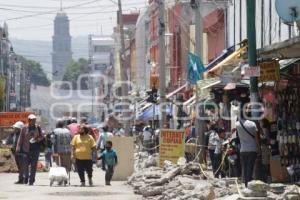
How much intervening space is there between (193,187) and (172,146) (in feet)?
23.7

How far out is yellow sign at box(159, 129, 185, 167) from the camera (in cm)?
2400

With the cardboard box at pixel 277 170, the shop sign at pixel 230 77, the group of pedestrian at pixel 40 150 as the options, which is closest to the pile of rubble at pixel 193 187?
the group of pedestrian at pixel 40 150

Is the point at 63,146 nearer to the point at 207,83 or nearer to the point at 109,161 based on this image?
the point at 109,161

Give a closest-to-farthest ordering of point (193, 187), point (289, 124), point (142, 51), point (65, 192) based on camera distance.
A: point (193, 187)
point (65, 192)
point (289, 124)
point (142, 51)

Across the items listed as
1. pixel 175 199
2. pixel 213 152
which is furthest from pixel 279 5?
pixel 213 152

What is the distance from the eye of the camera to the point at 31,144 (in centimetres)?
2252

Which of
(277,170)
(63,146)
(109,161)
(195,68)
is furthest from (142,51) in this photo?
(277,170)

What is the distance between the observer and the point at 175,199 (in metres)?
16.8

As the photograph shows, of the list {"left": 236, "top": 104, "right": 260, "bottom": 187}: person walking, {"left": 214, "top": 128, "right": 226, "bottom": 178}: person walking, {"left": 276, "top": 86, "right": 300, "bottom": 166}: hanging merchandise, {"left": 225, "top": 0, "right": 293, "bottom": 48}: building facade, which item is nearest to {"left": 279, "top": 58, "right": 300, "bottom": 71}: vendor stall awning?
{"left": 276, "top": 86, "right": 300, "bottom": 166}: hanging merchandise

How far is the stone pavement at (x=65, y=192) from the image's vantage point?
19.1 m

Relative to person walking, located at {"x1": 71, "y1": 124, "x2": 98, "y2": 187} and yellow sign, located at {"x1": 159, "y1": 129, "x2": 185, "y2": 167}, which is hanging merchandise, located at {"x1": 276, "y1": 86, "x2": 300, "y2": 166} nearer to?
yellow sign, located at {"x1": 159, "y1": 129, "x2": 185, "y2": 167}

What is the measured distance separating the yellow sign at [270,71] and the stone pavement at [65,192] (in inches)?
152

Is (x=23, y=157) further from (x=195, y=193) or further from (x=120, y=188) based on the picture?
(x=195, y=193)

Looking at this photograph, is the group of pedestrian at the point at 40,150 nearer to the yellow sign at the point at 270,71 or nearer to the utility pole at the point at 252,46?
the yellow sign at the point at 270,71
